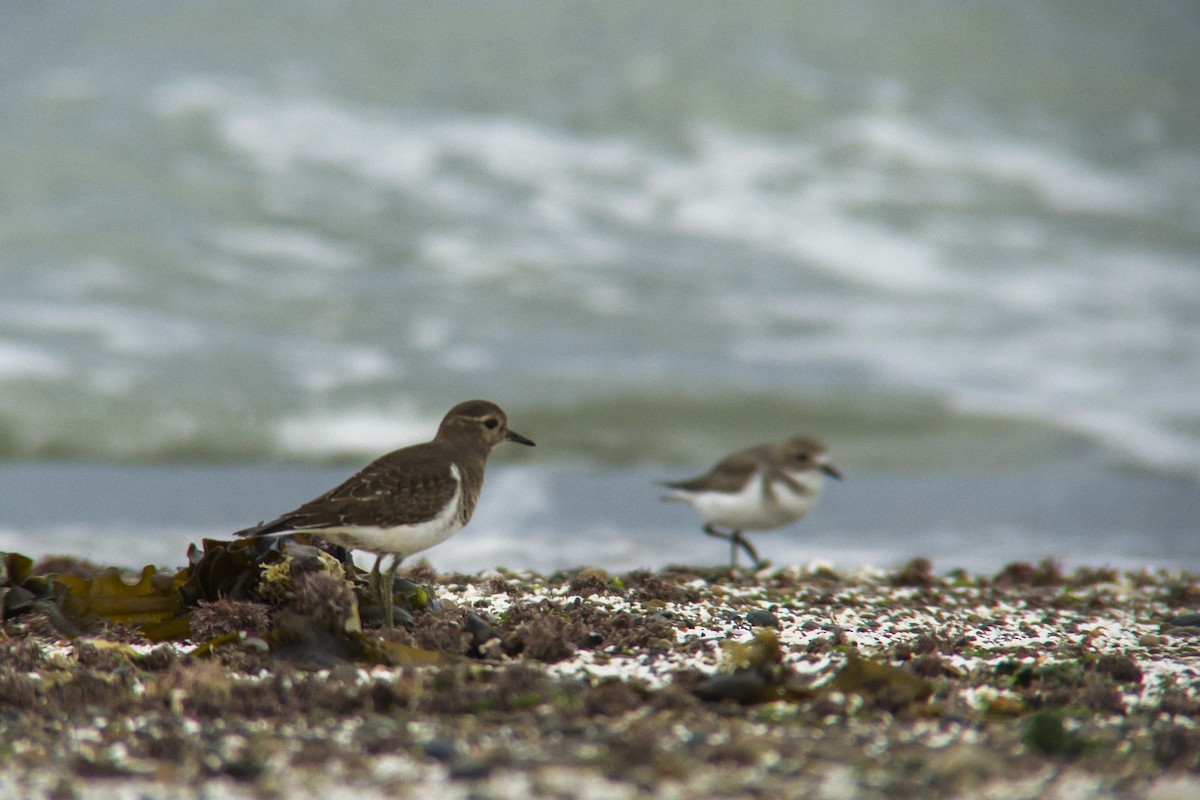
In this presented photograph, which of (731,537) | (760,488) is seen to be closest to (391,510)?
(760,488)

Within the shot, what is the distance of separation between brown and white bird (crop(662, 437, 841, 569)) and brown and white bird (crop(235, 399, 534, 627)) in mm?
2768

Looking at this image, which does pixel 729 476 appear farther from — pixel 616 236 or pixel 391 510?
pixel 616 236

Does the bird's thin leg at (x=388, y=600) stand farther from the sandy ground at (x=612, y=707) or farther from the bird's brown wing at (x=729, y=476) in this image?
the bird's brown wing at (x=729, y=476)

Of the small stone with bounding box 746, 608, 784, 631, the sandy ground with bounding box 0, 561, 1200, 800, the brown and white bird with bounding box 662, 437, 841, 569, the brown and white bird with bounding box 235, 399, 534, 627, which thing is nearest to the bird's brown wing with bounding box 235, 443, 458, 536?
the brown and white bird with bounding box 235, 399, 534, 627

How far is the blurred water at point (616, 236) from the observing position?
37.1 feet

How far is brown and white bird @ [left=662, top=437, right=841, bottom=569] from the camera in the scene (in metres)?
7.69

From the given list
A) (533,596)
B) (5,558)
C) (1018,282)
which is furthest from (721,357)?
(5,558)

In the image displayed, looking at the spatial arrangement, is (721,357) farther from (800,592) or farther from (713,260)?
(800,592)

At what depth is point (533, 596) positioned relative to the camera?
17.5 ft

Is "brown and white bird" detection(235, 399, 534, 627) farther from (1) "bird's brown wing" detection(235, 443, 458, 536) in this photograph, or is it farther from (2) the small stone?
(2) the small stone

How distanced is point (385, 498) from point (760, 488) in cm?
342

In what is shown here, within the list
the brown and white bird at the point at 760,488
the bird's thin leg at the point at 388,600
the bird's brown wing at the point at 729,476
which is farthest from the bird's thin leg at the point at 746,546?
the bird's thin leg at the point at 388,600

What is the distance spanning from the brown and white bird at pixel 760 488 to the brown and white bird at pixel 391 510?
9.08 ft

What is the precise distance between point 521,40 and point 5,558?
47.6ft
